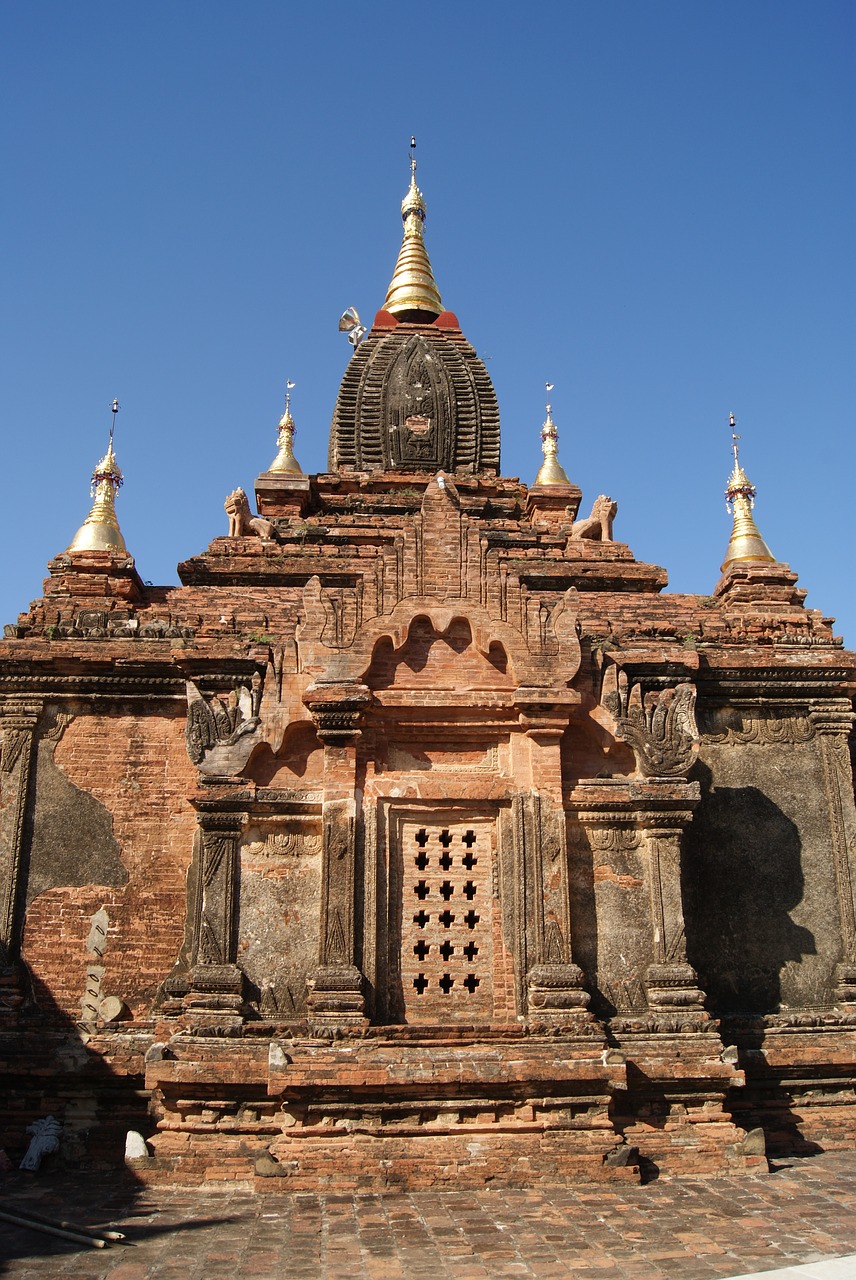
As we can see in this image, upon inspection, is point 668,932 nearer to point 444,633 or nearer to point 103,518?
point 444,633

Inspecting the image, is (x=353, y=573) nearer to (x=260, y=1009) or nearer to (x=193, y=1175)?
(x=260, y=1009)

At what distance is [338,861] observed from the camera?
1292cm

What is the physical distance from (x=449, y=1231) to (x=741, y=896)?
6585 millimetres

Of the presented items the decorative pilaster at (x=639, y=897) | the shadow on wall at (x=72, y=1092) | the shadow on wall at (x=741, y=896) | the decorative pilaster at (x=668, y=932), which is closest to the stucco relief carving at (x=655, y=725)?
the decorative pilaster at (x=639, y=897)

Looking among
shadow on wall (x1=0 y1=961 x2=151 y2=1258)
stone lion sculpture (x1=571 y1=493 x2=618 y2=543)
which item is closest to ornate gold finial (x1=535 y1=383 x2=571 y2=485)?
stone lion sculpture (x1=571 y1=493 x2=618 y2=543)

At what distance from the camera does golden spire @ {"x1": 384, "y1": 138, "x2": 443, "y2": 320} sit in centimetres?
2847

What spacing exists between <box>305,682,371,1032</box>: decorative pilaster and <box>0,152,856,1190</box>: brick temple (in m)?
0.03

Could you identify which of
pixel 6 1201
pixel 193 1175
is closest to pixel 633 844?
pixel 193 1175

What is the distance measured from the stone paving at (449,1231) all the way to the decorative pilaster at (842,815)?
10.0 ft

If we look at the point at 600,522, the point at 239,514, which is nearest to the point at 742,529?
the point at 600,522

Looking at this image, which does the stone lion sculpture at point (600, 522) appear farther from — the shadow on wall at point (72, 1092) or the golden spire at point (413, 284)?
the shadow on wall at point (72, 1092)

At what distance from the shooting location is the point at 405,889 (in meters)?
13.3

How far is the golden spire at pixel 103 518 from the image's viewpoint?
20328 mm

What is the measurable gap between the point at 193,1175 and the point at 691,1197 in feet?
16.7
